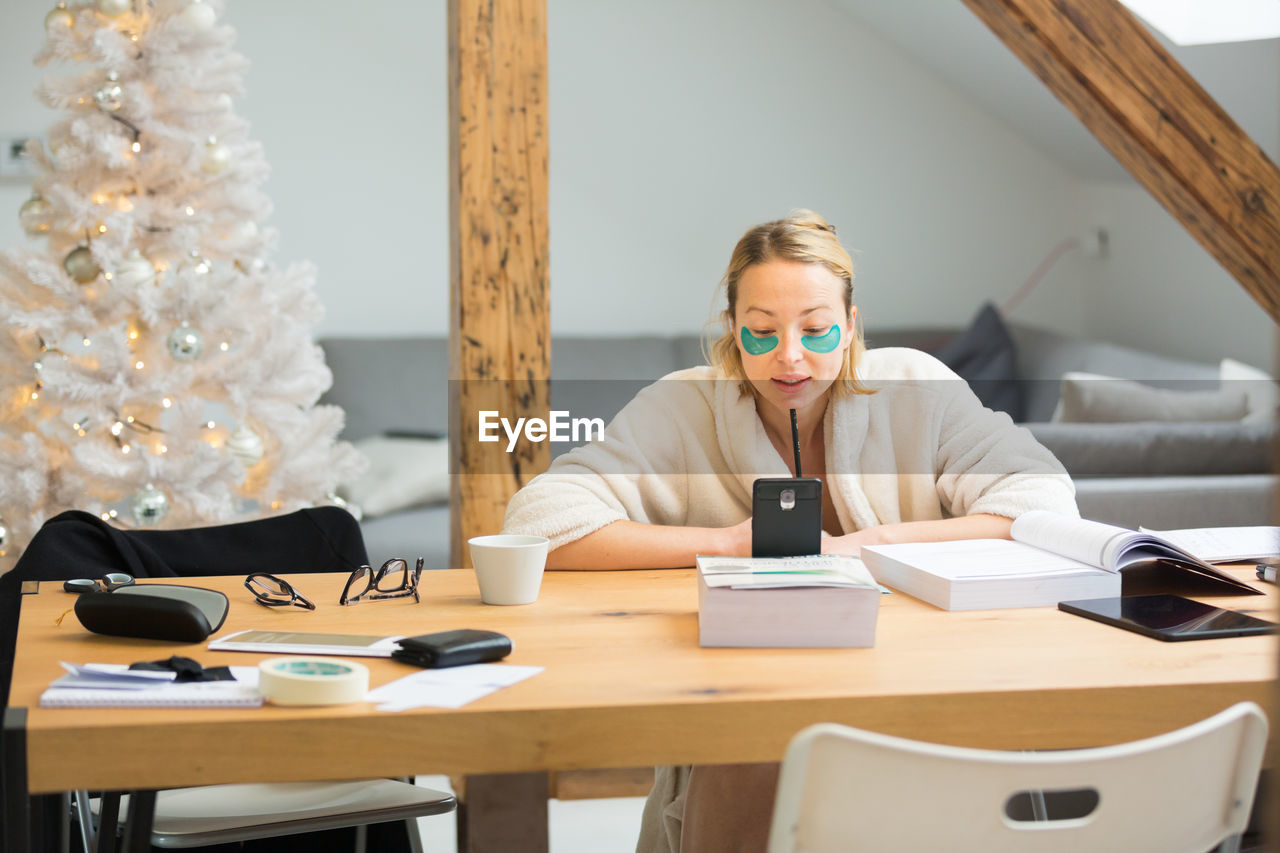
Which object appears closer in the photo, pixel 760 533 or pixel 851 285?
pixel 760 533

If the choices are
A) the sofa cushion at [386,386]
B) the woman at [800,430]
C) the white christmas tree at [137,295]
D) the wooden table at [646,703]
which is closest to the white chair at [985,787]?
the wooden table at [646,703]

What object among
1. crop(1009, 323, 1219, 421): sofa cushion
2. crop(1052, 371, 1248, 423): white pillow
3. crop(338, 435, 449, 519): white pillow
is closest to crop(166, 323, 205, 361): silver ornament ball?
crop(338, 435, 449, 519): white pillow

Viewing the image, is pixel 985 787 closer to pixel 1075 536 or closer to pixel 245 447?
pixel 1075 536

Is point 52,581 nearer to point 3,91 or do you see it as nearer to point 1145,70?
point 1145,70

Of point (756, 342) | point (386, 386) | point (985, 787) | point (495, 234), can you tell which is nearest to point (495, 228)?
point (495, 234)

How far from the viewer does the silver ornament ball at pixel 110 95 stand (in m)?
2.22

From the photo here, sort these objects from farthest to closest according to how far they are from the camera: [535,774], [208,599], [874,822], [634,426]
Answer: [634,426] < [208,599] < [535,774] < [874,822]

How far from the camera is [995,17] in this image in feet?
6.83

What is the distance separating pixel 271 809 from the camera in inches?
48.4

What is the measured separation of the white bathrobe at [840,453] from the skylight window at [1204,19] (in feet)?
5.73

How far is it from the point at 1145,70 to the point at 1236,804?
1.58 meters

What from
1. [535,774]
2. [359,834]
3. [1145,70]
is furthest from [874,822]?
[1145,70]

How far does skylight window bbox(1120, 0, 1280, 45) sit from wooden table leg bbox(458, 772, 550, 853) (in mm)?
2684

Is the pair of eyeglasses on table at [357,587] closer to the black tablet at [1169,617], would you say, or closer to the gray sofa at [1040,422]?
the gray sofa at [1040,422]
